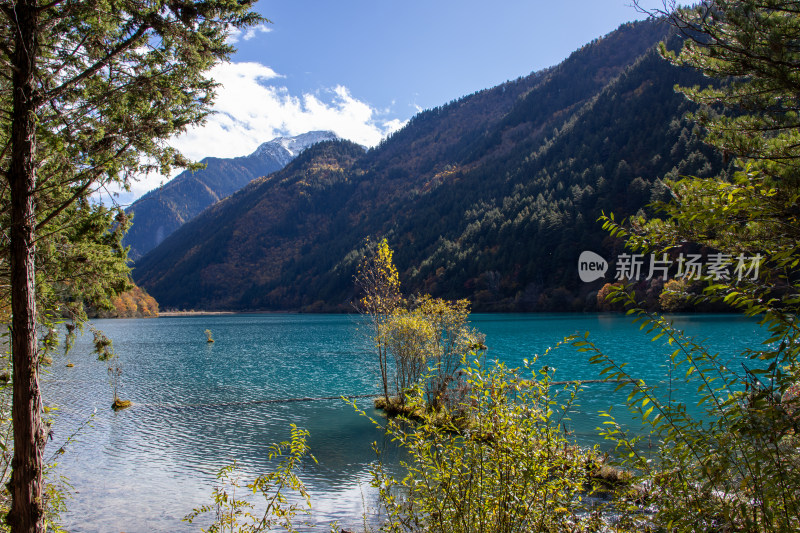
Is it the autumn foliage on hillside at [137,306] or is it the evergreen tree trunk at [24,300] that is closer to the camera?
the evergreen tree trunk at [24,300]

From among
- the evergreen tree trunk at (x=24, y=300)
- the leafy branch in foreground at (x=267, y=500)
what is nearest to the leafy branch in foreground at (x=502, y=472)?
the leafy branch in foreground at (x=267, y=500)

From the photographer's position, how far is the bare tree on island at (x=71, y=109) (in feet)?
14.1

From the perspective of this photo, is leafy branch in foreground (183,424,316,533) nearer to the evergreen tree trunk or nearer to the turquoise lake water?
the turquoise lake water

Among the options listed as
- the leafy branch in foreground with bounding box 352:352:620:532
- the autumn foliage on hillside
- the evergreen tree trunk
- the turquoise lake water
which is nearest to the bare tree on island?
the evergreen tree trunk

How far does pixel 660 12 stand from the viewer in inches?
225

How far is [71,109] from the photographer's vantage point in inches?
193

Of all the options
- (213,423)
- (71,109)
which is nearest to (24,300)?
(71,109)

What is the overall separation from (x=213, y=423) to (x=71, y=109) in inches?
630

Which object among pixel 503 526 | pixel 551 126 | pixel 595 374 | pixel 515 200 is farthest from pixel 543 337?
pixel 551 126

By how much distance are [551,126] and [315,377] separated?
18955cm

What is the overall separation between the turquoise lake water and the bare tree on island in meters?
5.27

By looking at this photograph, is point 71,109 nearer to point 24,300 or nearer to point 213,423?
point 24,300

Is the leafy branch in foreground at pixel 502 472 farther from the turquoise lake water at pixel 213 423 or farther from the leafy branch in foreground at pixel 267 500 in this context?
the turquoise lake water at pixel 213 423

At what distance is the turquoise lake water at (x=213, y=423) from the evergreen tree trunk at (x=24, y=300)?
4.87 metres
